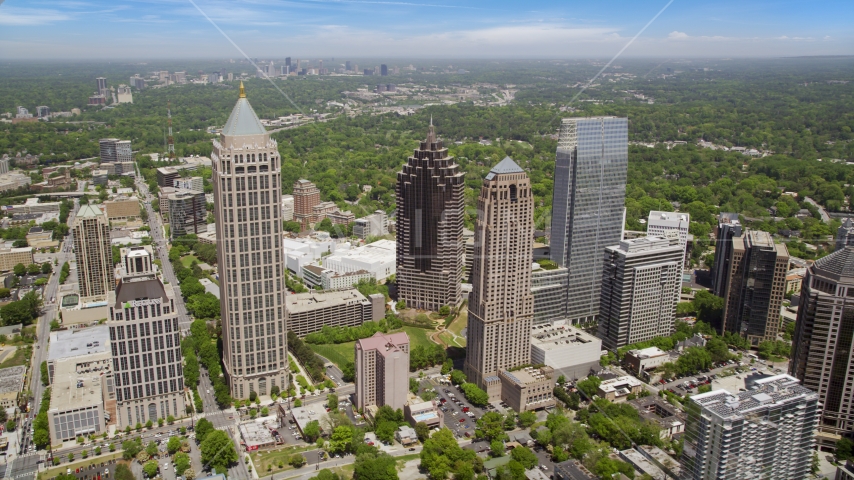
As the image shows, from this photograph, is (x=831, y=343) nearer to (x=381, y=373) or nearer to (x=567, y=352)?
(x=567, y=352)

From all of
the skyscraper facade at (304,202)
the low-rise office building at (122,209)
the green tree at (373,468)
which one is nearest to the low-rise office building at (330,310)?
the green tree at (373,468)

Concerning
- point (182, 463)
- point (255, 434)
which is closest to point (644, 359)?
point (255, 434)

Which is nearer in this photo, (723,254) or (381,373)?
(381,373)

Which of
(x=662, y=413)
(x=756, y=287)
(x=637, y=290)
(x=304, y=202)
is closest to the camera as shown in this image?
(x=662, y=413)

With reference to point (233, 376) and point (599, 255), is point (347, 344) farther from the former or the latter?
Result: point (599, 255)

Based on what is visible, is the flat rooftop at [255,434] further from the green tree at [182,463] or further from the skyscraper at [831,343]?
the skyscraper at [831,343]

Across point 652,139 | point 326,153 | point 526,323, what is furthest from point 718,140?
point 526,323

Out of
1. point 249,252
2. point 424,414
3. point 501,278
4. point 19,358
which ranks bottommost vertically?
point 19,358

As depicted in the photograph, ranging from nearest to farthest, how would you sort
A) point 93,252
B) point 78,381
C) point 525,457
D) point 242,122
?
point 525,457 → point 242,122 → point 78,381 → point 93,252
